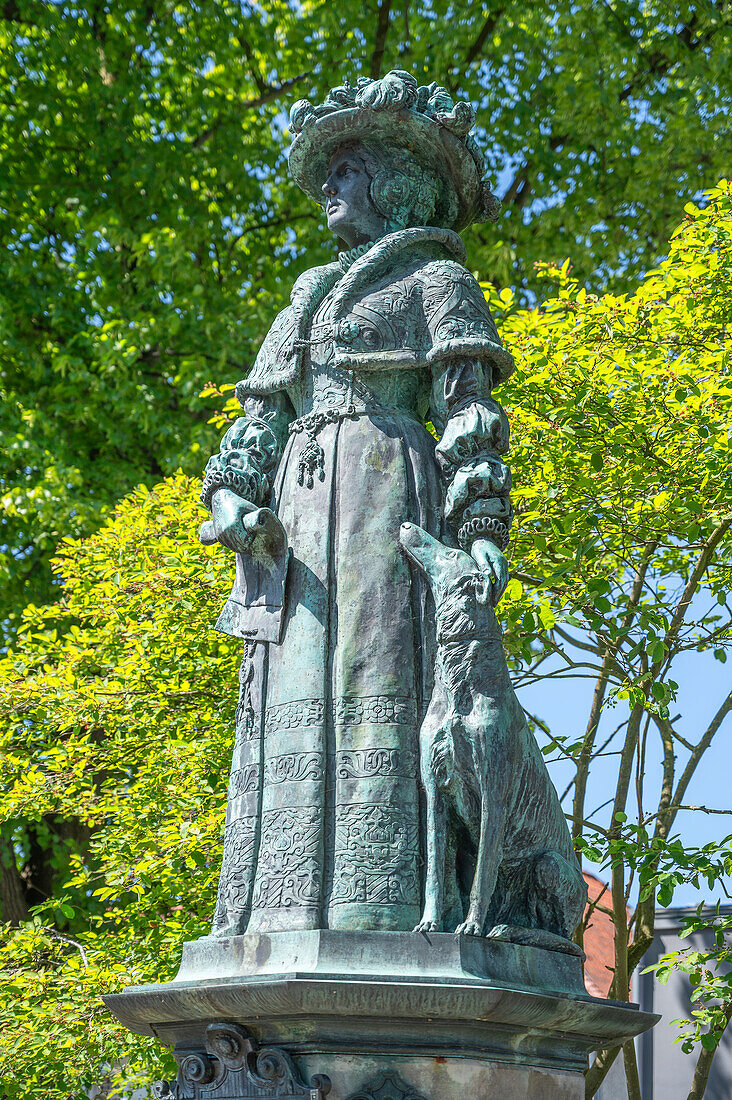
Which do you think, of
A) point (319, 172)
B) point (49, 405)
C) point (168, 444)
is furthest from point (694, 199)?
point (319, 172)

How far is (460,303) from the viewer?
5.62m

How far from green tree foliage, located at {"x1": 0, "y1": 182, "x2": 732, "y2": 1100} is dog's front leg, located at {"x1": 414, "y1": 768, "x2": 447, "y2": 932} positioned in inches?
133

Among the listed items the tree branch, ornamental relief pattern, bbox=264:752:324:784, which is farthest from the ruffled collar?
the tree branch

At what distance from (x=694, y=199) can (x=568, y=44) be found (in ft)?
7.77

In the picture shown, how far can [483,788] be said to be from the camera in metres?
4.84

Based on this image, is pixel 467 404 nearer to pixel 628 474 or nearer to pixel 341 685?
pixel 341 685

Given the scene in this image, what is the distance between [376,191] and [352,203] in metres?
0.12

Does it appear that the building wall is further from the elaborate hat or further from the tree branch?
the elaborate hat

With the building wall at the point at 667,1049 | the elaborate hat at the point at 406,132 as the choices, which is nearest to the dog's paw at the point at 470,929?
the elaborate hat at the point at 406,132

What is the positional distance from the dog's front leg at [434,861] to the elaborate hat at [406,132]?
282cm

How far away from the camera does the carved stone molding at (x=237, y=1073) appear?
4445 mm

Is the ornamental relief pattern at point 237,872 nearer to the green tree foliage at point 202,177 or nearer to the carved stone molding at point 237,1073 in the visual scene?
the carved stone molding at point 237,1073

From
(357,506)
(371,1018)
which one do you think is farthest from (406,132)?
(371,1018)

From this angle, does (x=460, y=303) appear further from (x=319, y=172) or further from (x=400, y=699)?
(x=400, y=699)
